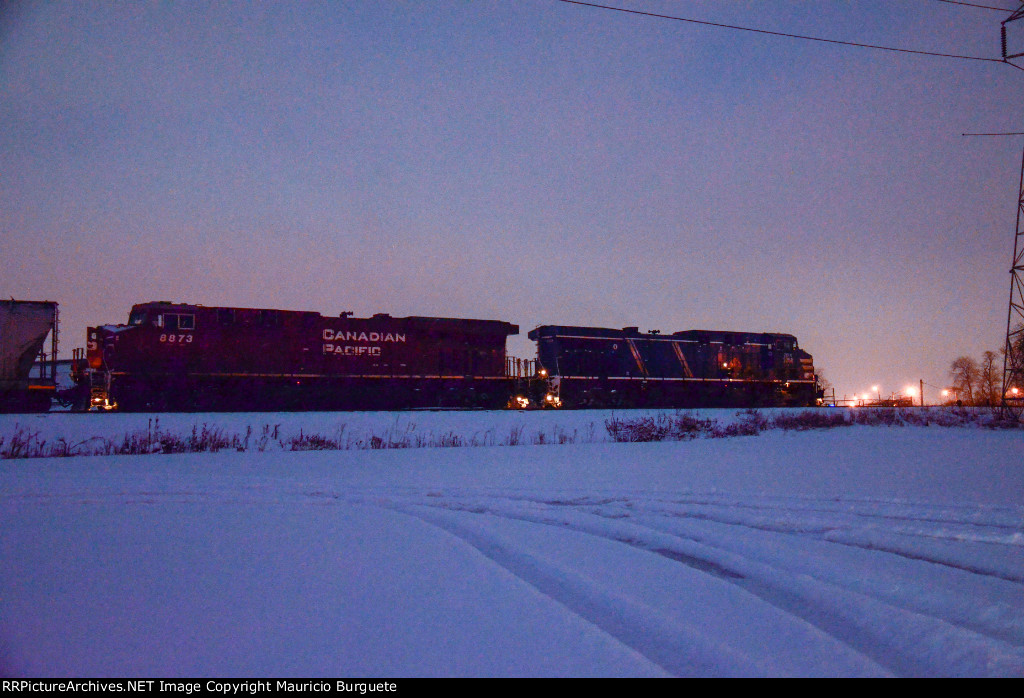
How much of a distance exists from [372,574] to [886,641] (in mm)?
2885

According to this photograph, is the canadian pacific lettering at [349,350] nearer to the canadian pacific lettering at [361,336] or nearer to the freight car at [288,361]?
the freight car at [288,361]

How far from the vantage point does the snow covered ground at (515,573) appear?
108 inches

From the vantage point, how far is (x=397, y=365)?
2306cm

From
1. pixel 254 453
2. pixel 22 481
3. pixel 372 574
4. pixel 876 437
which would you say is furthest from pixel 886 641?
pixel 876 437

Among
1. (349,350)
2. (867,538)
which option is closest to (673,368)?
(349,350)

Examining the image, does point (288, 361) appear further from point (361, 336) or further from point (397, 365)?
point (397, 365)

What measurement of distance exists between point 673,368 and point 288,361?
53.9ft

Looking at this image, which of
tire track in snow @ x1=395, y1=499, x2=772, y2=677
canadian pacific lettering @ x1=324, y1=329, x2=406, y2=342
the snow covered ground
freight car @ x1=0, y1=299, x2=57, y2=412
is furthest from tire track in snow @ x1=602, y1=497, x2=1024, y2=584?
freight car @ x1=0, y1=299, x2=57, y2=412

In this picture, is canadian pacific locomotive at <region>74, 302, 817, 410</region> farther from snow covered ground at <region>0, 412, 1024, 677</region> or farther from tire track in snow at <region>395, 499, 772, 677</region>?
tire track in snow at <region>395, 499, 772, 677</region>

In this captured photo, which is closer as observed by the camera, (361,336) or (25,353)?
(25,353)

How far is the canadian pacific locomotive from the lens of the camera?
66.1ft

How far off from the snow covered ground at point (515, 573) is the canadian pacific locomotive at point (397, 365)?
13536 millimetres

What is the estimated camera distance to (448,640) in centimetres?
286
